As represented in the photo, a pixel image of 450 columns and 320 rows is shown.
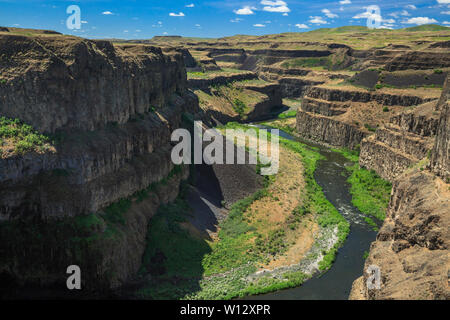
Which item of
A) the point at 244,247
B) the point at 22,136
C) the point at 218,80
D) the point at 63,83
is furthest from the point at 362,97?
the point at 22,136

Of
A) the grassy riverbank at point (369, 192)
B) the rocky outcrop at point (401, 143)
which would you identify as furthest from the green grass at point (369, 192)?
the rocky outcrop at point (401, 143)

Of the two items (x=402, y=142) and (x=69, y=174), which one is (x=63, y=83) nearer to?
(x=69, y=174)

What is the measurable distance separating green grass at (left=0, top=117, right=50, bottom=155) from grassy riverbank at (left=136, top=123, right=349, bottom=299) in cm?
1406

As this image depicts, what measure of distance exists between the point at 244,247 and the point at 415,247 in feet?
59.0

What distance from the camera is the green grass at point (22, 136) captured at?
27.8m

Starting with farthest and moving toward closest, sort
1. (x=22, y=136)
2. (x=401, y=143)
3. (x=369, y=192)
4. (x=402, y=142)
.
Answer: (x=401, y=143) < (x=402, y=142) < (x=369, y=192) < (x=22, y=136)

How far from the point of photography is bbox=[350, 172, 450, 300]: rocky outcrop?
73.9 ft

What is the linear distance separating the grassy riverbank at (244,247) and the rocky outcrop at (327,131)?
32.1 metres

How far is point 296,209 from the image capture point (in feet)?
163

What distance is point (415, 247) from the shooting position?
27188 mm

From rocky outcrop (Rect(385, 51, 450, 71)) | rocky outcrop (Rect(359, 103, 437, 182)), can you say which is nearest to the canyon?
rocky outcrop (Rect(359, 103, 437, 182))

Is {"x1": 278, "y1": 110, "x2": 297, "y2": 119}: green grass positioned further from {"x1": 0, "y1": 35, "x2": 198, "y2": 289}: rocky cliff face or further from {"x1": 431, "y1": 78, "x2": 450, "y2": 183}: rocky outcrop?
{"x1": 0, "y1": 35, "x2": 198, "y2": 289}: rocky cliff face

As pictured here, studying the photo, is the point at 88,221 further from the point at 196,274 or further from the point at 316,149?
the point at 316,149

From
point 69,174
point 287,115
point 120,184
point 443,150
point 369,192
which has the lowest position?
point 369,192
